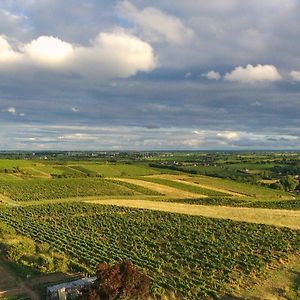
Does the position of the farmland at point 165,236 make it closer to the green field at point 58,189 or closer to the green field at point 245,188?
the green field at point 58,189

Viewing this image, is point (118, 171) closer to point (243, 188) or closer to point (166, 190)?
point (166, 190)

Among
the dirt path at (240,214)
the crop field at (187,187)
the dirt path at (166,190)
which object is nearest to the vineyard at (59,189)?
the dirt path at (166,190)

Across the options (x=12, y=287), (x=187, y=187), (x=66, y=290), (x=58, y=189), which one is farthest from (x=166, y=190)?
(x=66, y=290)

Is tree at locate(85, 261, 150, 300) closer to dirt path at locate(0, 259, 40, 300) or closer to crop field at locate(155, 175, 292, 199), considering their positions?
dirt path at locate(0, 259, 40, 300)

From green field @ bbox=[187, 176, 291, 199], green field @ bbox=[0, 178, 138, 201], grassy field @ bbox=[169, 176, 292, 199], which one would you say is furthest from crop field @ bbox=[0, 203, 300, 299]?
green field @ bbox=[187, 176, 291, 199]

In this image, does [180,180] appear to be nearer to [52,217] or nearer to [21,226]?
[52,217]

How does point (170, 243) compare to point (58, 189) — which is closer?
point (170, 243)
